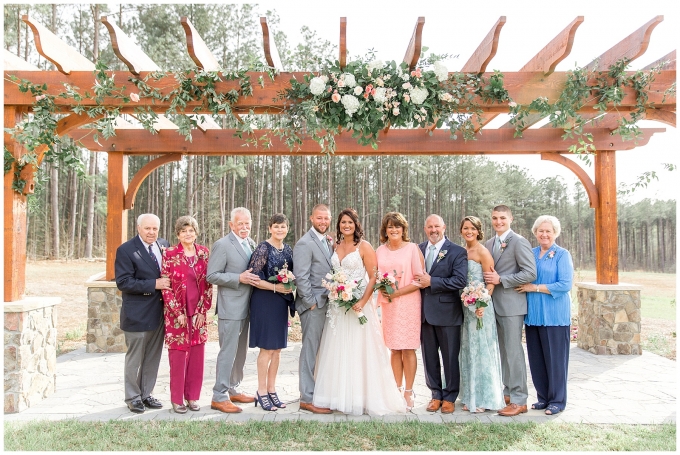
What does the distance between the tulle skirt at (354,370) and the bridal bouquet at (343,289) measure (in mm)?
138

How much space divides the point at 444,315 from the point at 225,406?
2.02m

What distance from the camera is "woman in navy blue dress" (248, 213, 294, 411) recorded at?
423cm

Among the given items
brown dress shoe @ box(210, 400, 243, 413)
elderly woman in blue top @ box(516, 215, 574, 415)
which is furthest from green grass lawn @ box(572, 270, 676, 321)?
brown dress shoe @ box(210, 400, 243, 413)

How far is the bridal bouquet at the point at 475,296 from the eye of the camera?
13.3 ft

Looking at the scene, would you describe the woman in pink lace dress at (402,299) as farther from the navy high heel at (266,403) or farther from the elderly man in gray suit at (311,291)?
the navy high heel at (266,403)

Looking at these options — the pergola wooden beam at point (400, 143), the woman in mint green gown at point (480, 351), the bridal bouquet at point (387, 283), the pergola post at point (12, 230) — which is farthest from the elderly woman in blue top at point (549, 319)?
the pergola post at point (12, 230)

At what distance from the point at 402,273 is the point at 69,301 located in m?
11.0

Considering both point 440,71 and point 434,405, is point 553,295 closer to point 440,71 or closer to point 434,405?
point 434,405

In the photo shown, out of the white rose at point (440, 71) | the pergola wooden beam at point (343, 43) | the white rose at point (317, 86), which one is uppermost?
the pergola wooden beam at point (343, 43)

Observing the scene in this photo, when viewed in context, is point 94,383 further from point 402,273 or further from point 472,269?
point 472,269

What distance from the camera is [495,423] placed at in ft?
13.0

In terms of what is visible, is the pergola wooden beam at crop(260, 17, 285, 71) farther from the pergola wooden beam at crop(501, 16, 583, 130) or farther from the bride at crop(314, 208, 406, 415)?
the pergola wooden beam at crop(501, 16, 583, 130)

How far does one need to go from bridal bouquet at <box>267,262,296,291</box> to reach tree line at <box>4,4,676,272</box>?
9730mm

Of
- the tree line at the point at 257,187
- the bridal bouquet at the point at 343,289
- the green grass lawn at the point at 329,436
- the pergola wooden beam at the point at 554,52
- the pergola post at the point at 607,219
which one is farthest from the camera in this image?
the tree line at the point at 257,187
